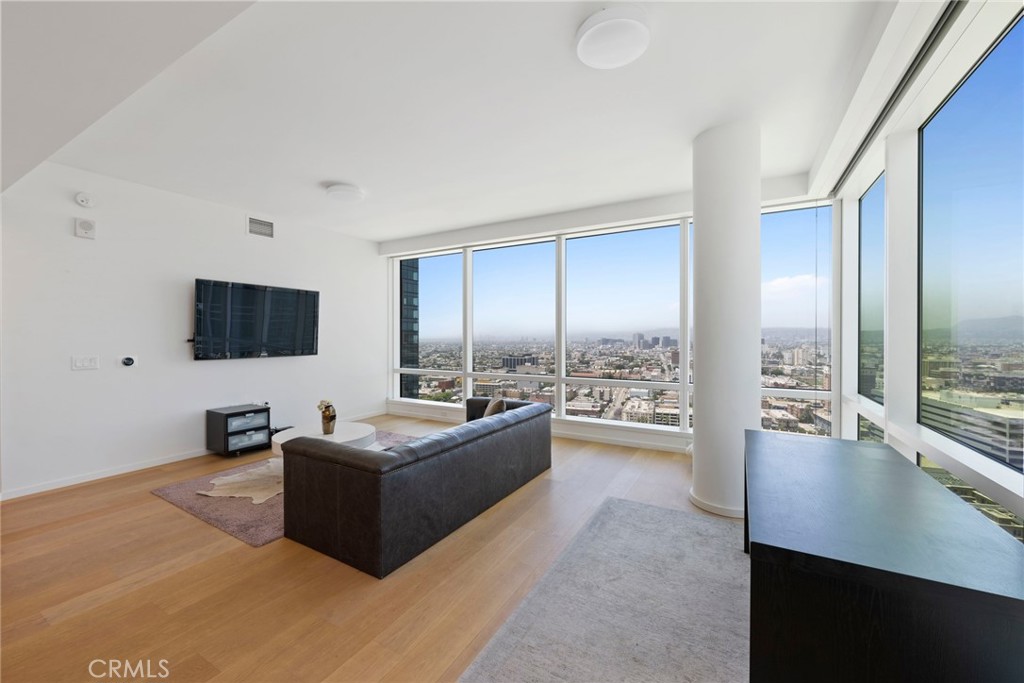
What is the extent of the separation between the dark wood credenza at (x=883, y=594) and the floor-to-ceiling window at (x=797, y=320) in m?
3.06

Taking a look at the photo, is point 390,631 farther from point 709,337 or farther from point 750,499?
point 709,337

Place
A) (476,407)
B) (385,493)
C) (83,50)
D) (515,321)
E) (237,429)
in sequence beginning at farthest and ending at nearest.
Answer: (515,321)
(476,407)
(237,429)
(385,493)
(83,50)

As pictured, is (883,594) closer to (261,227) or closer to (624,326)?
(624,326)

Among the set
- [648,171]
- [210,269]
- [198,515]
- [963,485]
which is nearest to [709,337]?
[963,485]

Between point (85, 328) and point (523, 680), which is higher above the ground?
point (85, 328)

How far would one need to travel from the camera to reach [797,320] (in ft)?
13.2

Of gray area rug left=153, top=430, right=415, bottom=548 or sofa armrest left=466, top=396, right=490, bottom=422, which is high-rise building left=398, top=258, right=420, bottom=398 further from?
gray area rug left=153, top=430, right=415, bottom=548

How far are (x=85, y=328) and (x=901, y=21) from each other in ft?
19.4

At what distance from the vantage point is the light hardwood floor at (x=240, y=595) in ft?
5.33

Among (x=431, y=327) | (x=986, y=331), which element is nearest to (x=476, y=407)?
(x=431, y=327)

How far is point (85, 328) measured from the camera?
362cm

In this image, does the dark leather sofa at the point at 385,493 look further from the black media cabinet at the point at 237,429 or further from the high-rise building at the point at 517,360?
the high-rise building at the point at 517,360

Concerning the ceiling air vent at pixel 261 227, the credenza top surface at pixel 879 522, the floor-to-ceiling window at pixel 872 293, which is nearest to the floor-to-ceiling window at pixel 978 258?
the credenza top surface at pixel 879 522

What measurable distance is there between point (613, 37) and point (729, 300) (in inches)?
72.4
